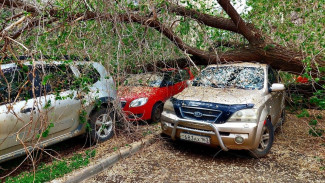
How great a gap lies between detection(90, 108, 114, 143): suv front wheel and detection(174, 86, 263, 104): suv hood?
1.52 meters

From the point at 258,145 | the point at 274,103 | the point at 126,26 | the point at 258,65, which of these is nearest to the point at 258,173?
the point at 258,145

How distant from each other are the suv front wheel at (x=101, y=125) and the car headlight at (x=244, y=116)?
2261 mm

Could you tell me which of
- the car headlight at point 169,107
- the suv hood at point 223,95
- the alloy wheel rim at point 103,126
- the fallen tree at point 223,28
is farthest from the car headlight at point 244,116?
the alloy wheel rim at point 103,126

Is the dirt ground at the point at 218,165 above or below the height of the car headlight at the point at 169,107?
below

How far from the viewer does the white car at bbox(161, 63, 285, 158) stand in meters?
4.28

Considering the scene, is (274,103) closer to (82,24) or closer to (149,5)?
(149,5)

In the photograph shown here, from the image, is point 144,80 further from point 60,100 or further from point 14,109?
point 14,109

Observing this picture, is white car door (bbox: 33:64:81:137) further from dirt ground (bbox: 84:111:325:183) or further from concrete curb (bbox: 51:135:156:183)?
dirt ground (bbox: 84:111:325:183)

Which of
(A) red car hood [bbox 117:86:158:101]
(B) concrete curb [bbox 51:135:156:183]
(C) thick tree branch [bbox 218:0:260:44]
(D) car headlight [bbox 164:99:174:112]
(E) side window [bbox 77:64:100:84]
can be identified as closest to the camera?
(B) concrete curb [bbox 51:135:156:183]

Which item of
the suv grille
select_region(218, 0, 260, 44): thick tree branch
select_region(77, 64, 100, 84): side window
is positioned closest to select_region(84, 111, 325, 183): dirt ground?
the suv grille

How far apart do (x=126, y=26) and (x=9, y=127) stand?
2.88m

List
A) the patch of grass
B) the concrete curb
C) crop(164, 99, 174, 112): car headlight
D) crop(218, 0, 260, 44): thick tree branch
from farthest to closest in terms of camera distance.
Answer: crop(218, 0, 260, 44): thick tree branch → crop(164, 99, 174, 112): car headlight → the concrete curb → the patch of grass

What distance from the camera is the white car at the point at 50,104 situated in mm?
3805

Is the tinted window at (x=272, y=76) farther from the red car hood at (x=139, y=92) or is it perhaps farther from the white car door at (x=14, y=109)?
the white car door at (x=14, y=109)
